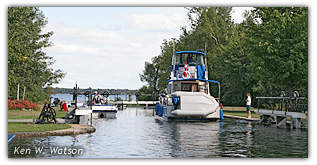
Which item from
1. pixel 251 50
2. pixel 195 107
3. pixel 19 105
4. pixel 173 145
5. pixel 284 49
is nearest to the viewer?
pixel 173 145

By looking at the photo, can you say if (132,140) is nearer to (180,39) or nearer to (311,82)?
(311,82)

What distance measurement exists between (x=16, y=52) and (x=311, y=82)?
809 inches

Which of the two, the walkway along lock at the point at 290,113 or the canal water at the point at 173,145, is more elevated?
the walkway along lock at the point at 290,113

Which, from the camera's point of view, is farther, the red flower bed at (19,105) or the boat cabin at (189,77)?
the red flower bed at (19,105)

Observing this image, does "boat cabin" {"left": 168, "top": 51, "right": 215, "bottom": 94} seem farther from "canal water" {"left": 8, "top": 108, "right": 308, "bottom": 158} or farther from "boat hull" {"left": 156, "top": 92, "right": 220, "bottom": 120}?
"canal water" {"left": 8, "top": 108, "right": 308, "bottom": 158}

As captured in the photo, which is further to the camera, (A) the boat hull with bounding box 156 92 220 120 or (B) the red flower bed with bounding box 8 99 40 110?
(B) the red flower bed with bounding box 8 99 40 110

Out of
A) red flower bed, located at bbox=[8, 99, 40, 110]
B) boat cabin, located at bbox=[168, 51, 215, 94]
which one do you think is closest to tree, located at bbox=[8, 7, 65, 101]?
red flower bed, located at bbox=[8, 99, 40, 110]

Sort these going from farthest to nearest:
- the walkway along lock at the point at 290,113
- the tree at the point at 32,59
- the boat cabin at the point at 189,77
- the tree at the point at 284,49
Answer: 1. the tree at the point at 32,59
2. the boat cabin at the point at 189,77
3. the tree at the point at 284,49
4. the walkway along lock at the point at 290,113

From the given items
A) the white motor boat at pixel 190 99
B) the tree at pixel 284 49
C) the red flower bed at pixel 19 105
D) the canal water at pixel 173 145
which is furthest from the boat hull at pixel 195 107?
the red flower bed at pixel 19 105

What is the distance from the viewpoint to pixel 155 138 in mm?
21031

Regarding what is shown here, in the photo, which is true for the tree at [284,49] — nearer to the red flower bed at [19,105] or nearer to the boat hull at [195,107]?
the boat hull at [195,107]

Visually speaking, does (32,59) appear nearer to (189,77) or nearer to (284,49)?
(189,77)

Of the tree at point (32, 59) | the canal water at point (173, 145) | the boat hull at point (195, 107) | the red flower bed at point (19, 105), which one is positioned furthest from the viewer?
the tree at point (32, 59)

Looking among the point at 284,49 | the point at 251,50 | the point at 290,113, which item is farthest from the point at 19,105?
the point at 290,113
